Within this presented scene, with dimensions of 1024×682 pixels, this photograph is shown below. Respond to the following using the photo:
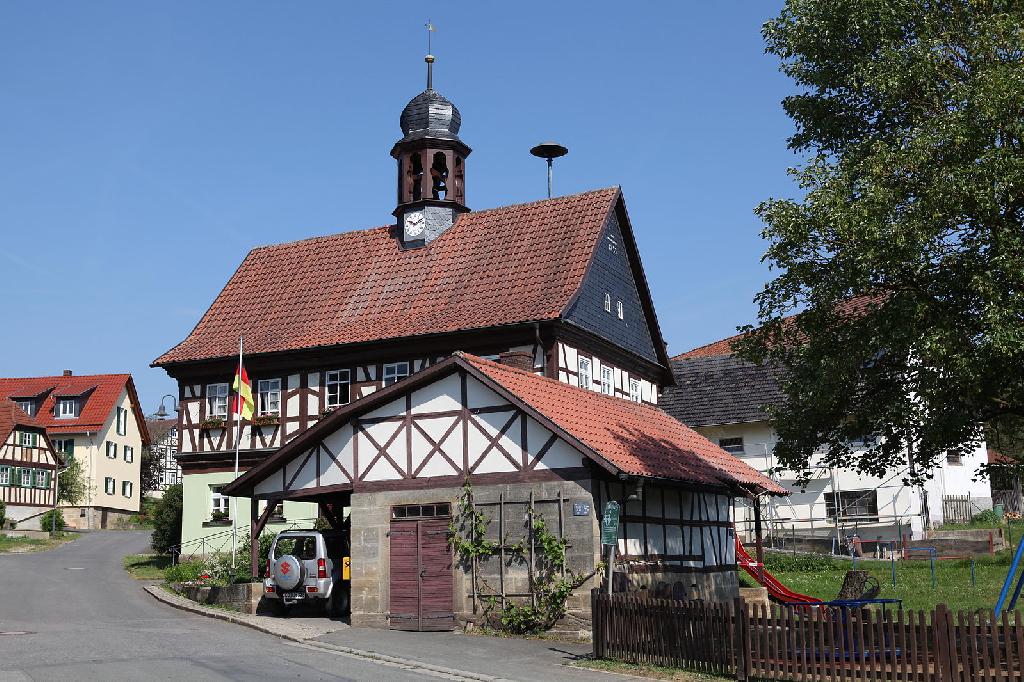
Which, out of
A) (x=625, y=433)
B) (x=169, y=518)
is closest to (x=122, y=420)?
(x=169, y=518)

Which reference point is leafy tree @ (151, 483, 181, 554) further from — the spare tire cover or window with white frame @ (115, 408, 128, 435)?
window with white frame @ (115, 408, 128, 435)

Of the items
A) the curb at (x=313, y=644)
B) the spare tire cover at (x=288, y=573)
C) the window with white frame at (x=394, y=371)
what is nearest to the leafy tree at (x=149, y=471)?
the window with white frame at (x=394, y=371)

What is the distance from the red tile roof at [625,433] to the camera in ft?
72.8

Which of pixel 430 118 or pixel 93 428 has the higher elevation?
pixel 430 118

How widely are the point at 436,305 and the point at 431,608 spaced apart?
13529 millimetres

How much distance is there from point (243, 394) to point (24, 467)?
3639cm

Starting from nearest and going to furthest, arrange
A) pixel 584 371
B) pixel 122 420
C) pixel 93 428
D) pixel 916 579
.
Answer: pixel 916 579 → pixel 584 371 → pixel 93 428 → pixel 122 420

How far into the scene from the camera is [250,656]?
736 inches

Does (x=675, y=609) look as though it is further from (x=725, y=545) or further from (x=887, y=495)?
→ (x=887, y=495)

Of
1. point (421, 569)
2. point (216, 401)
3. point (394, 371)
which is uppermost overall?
point (394, 371)

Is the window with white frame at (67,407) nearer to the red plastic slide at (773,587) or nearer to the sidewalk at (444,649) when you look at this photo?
the sidewalk at (444,649)

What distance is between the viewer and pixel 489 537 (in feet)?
73.2

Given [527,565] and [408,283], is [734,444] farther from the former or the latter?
[527,565]

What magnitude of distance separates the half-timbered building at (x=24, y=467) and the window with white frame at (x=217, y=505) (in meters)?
30.0
